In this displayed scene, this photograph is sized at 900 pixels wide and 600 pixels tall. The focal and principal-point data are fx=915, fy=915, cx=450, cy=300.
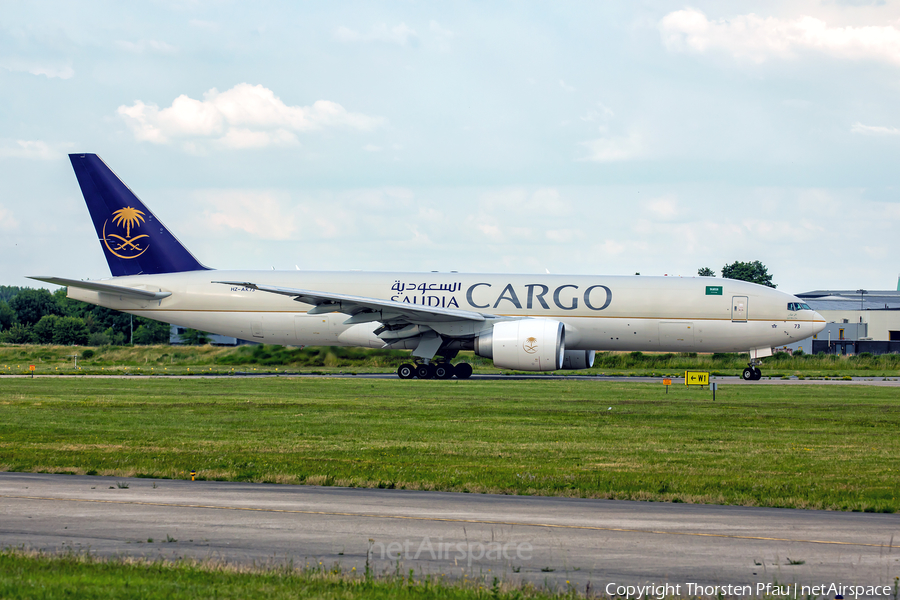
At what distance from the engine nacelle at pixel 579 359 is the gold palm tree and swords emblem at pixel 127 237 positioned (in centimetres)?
1904

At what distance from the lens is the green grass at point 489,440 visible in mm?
12531

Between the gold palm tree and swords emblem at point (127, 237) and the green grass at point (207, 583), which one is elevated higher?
the gold palm tree and swords emblem at point (127, 237)

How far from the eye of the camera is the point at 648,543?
8.52 metres

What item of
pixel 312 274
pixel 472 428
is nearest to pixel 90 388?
pixel 312 274

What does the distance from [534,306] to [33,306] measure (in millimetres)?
99929

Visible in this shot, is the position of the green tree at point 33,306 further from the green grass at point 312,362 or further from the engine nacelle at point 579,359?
the engine nacelle at point 579,359

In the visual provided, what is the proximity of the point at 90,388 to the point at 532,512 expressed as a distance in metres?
23.8

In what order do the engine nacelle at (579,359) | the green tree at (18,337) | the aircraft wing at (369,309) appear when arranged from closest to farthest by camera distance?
the aircraft wing at (369,309) < the engine nacelle at (579,359) < the green tree at (18,337)

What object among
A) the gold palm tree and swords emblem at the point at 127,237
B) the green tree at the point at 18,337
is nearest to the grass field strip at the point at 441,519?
the gold palm tree and swords emblem at the point at 127,237

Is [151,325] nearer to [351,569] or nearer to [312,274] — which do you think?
[312,274]

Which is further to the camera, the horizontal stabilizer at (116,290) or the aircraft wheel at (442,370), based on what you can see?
the horizontal stabilizer at (116,290)

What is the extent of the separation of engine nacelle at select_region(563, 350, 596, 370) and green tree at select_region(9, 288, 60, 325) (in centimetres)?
9617

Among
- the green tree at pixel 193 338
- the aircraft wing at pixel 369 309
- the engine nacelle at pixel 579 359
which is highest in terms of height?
the aircraft wing at pixel 369 309

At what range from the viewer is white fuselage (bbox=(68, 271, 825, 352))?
3653 cm
